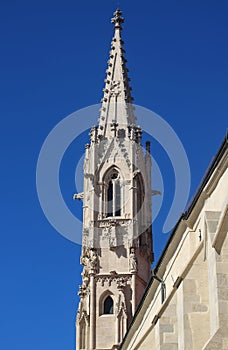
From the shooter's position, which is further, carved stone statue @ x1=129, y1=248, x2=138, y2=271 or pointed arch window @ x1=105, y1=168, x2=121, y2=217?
pointed arch window @ x1=105, y1=168, x2=121, y2=217

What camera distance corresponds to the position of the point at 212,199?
24.2 m

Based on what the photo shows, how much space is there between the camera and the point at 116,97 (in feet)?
190

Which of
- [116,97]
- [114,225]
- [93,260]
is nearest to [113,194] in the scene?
[114,225]

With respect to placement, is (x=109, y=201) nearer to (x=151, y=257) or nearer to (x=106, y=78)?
(x=151, y=257)

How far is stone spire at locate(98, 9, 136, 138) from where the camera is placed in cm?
5642

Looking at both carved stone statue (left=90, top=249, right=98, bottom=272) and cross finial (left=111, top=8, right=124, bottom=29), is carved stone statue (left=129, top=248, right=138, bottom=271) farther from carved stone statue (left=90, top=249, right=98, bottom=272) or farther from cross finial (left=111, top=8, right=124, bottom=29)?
cross finial (left=111, top=8, right=124, bottom=29)

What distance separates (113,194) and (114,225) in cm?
227

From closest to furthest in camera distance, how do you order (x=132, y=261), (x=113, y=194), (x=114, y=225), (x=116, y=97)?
(x=132, y=261)
(x=114, y=225)
(x=113, y=194)
(x=116, y=97)

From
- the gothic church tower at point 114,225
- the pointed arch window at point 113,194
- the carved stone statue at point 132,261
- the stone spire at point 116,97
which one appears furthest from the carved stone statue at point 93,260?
the stone spire at point 116,97

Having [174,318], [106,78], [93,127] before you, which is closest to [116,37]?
[106,78]

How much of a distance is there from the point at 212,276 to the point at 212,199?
2959mm

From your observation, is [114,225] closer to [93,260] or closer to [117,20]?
[93,260]

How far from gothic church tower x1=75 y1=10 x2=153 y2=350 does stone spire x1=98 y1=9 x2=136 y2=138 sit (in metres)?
0.06

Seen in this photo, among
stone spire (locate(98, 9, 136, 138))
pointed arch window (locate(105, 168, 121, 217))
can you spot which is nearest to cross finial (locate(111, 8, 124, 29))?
stone spire (locate(98, 9, 136, 138))
